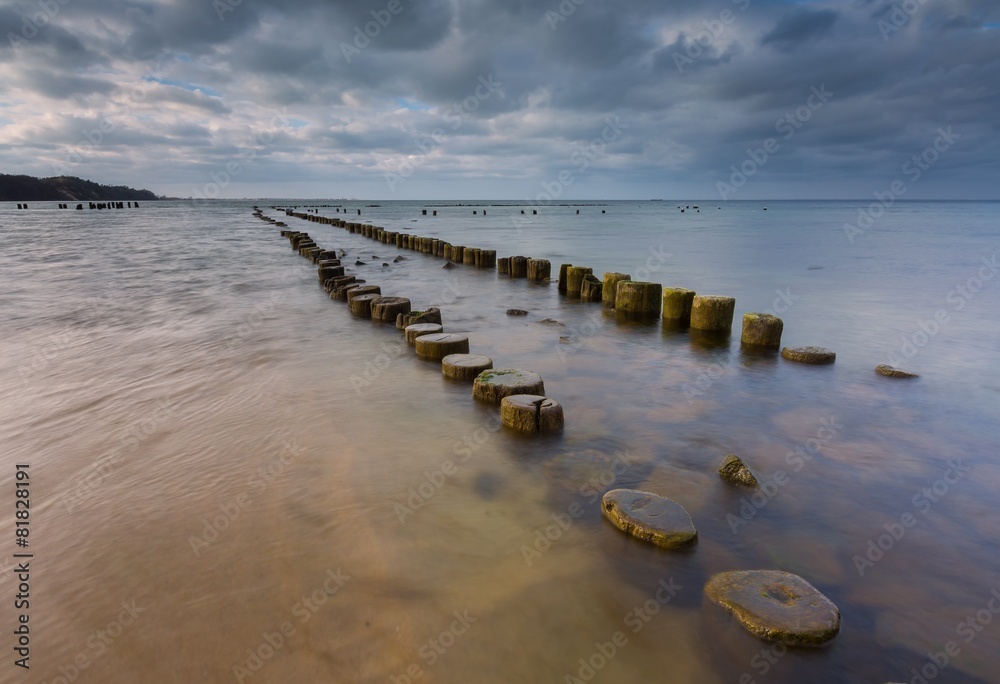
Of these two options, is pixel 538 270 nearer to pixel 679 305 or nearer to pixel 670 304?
pixel 670 304

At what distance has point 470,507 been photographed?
13.4 ft

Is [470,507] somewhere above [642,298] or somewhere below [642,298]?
below

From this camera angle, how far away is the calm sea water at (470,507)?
2.79 meters

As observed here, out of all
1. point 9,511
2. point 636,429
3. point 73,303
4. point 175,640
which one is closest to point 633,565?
point 636,429

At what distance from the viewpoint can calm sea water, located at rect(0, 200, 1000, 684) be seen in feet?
9.16

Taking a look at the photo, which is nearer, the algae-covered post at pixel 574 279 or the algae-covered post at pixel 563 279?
the algae-covered post at pixel 574 279

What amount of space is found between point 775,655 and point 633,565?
0.90 m

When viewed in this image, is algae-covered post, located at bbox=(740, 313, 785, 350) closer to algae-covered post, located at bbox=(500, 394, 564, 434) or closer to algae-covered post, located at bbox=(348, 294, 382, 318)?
algae-covered post, located at bbox=(500, 394, 564, 434)

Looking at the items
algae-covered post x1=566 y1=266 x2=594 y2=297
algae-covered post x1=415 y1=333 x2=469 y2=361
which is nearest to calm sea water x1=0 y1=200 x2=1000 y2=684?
algae-covered post x1=415 y1=333 x2=469 y2=361

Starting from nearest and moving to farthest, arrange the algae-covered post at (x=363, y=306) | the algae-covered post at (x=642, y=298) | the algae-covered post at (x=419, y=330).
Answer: the algae-covered post at (x=419, y=330), the algae-covered post at (x=363, y=306), the algae-covered post at (x=642, y=298)

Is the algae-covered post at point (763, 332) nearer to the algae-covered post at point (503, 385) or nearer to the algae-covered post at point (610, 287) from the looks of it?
the algae-covered post at point (610, 287)

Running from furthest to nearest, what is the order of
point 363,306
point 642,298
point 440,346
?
1. point 642,298
2. point 363,306
3. point 440,346

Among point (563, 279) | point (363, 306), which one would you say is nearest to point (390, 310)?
point (363, 306)

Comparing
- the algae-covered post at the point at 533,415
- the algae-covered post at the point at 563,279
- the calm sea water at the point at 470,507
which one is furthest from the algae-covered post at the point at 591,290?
the algae-covered post at the point at 533,415
